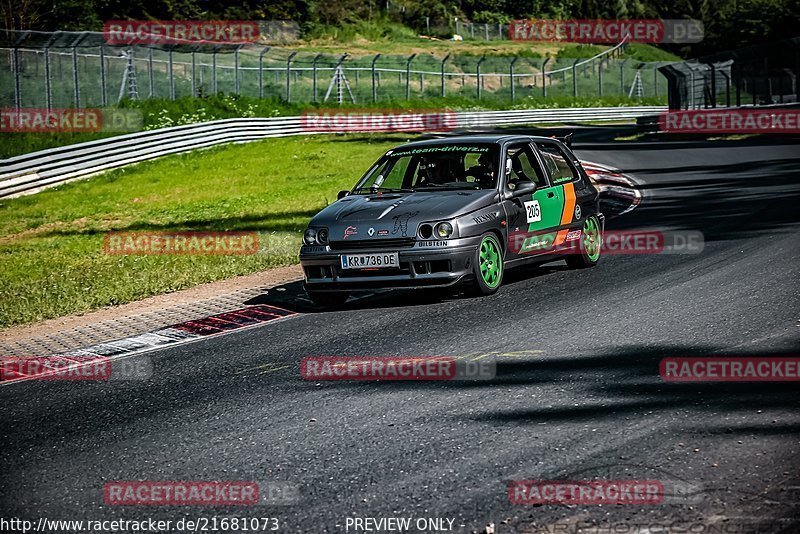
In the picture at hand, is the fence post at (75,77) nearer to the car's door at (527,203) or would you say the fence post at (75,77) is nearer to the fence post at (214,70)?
the fence post at (214,70)

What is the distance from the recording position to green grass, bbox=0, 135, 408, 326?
1201 centimetres

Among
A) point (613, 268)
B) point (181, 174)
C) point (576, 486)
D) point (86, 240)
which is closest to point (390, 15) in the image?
point (181, 174)

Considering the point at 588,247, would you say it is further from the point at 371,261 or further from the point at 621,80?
the point at 621,80

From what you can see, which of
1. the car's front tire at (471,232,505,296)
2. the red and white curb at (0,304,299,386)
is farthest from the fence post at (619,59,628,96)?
the red and white curb at (0,304,299,386)

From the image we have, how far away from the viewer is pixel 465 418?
5691 millimetres

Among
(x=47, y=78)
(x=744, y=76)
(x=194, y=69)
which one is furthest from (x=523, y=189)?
(x=744, y=76)

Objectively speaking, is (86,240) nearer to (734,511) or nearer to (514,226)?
(514,226)

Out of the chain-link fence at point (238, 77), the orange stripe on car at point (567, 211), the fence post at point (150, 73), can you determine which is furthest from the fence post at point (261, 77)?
the orange stripe on car at point (567, 211)

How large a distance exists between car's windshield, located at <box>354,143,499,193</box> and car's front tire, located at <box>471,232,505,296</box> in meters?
0.73

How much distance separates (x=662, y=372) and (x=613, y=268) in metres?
4.51

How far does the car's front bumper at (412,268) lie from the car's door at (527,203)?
2.69 feet

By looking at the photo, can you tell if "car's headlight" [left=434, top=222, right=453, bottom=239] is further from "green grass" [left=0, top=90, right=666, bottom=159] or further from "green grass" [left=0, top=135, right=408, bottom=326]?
"green grass" [left=0, top=90, right=666, bottom=159]

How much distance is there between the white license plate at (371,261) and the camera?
9125mm

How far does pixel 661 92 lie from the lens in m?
64.8
